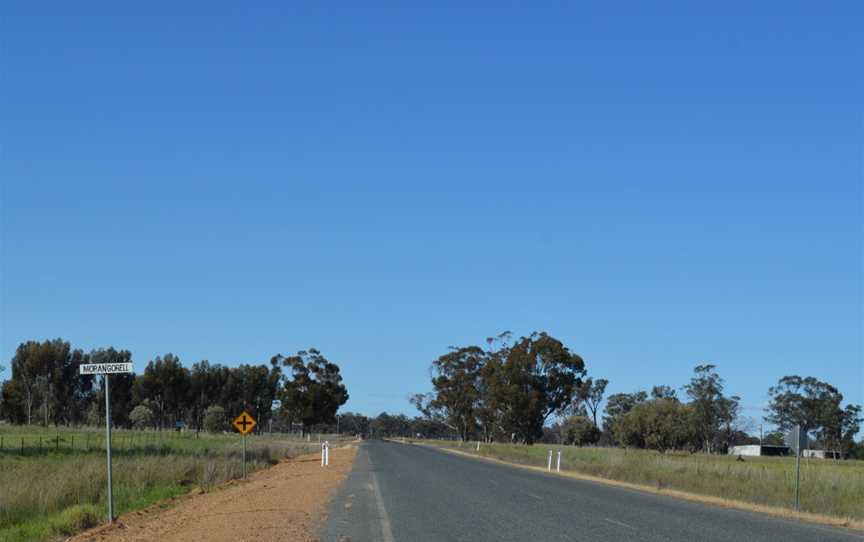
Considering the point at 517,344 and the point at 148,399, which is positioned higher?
the point at 517,344

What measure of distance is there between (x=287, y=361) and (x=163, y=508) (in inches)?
3933

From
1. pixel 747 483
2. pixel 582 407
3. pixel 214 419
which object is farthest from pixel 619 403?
pixel 747 483

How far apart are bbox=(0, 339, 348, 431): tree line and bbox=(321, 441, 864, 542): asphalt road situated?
299 feet

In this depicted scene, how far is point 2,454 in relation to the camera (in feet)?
143

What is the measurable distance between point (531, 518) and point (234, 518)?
6277mm

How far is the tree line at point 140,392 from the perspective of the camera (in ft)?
382

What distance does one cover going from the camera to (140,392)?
124 metres

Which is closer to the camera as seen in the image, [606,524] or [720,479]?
[606,524]

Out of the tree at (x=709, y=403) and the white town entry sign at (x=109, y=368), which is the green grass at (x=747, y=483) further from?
the tree at (x=709, y=403)

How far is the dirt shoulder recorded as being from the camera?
16703 mm


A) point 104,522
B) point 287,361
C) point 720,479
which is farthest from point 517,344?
point 104,522

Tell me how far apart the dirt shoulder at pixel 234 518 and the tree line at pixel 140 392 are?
88.4 meters

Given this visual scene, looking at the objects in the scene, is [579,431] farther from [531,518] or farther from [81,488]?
[531,518]

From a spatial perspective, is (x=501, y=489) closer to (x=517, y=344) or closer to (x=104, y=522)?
(x=104, y=522)
